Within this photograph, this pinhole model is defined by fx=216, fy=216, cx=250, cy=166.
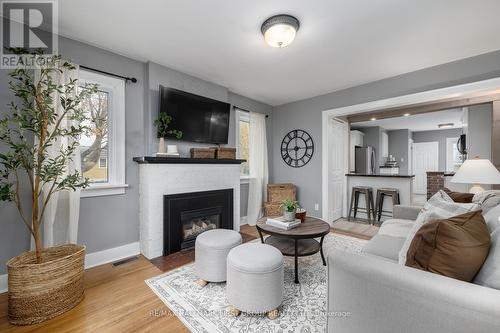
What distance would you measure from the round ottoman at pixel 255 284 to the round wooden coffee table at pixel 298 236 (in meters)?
0.48

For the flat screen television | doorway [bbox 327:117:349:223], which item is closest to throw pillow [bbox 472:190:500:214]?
doorway [bbox 327:117:349:223]

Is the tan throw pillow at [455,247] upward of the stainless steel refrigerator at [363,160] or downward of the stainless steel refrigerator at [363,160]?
downward

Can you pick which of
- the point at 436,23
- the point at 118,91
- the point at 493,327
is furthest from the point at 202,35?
Result: the point at 493,327

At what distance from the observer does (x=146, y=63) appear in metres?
2.83

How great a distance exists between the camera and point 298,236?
2.08 metres

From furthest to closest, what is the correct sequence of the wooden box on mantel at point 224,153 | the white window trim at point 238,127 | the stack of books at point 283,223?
the white window trim at point 238,127
the wooden box on mantel at point 224,153
the stack of books at point 283,223

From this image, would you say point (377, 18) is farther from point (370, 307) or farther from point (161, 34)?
point (370, 307)

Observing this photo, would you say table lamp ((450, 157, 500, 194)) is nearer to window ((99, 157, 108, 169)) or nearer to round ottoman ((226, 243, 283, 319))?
round ottoman ((226, 243, 283, 319))

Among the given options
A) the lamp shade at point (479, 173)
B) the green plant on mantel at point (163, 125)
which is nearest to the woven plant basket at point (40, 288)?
the green plant on mantel at point (163, 125)

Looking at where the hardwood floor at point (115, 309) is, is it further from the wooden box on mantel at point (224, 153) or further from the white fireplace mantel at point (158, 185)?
the wooden box on mantel at point (224, 153)

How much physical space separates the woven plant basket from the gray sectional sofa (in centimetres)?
198

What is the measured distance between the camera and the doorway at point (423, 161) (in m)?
7.68

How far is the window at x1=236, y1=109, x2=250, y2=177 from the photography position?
417 centimetres

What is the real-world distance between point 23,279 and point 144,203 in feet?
3.98
